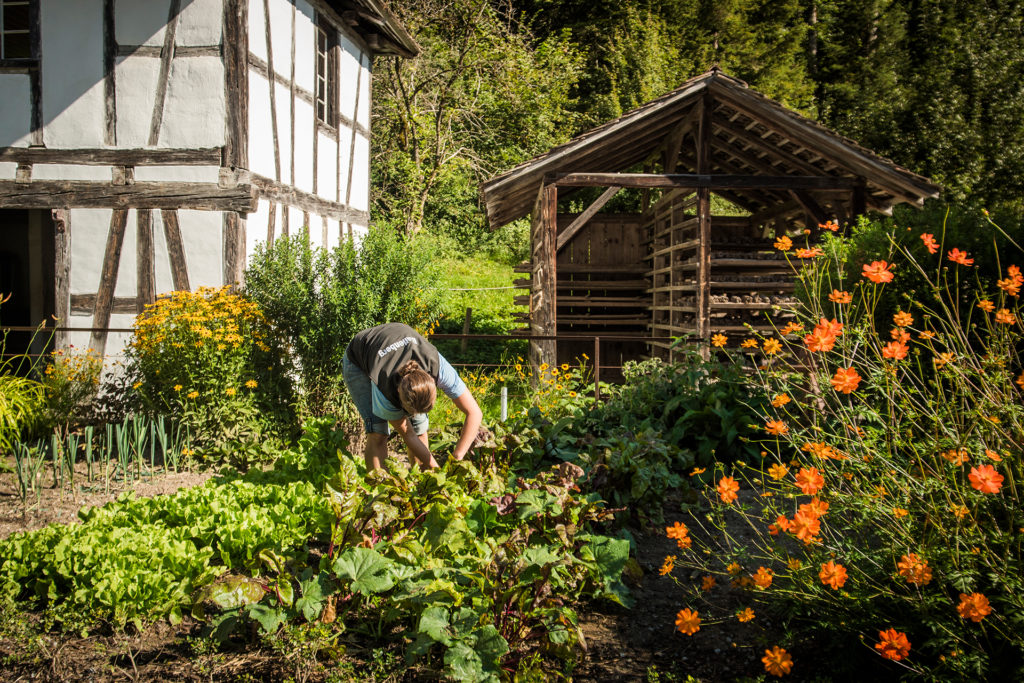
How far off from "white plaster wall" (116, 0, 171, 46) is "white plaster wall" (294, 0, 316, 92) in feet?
5.85

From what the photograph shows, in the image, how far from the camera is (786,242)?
303 cm

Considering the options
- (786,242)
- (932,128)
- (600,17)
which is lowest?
(786,242)

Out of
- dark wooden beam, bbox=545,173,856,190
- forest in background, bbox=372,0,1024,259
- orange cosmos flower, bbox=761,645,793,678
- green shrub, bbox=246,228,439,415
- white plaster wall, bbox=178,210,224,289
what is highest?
forest in background, bbox=372,0,1024,259

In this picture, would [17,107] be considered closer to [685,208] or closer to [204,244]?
[204,244]

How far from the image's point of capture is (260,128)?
8.40 meters

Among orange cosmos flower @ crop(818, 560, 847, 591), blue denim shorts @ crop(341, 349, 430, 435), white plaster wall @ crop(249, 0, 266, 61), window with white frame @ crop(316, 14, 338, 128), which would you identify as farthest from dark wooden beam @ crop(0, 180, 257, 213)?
orange cosmos flower @ crop(818, 560, 847, 591)

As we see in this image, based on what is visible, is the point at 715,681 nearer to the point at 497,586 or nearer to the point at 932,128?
the point at 497,586

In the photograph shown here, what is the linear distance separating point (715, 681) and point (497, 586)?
0.87 metres

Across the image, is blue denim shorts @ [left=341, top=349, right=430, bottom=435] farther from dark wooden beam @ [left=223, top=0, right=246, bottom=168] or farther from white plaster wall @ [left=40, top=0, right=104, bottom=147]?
white plaster wall @ [left=40, top=0, right=104, bottom=147]

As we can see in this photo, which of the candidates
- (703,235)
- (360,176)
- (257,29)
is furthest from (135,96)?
(703,235)

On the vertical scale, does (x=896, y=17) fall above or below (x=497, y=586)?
above

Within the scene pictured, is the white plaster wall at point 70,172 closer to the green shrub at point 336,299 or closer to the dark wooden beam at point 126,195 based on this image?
the dark wooden beam at point 126,195

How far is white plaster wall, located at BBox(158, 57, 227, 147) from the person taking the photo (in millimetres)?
7863

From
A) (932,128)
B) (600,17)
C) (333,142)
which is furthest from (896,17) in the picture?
(333,142)
